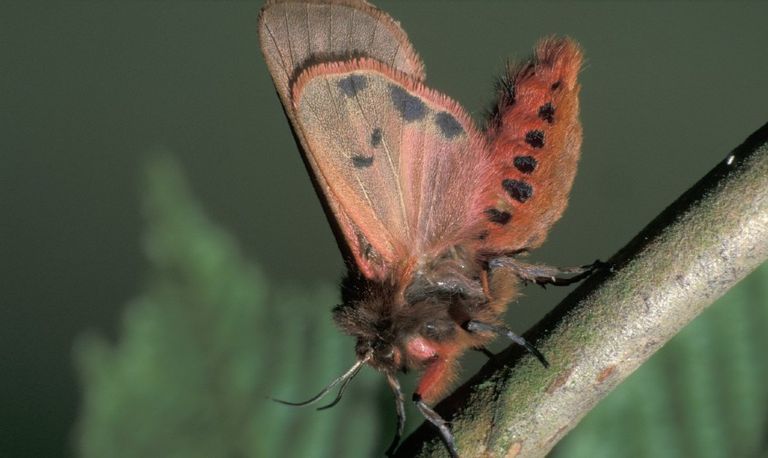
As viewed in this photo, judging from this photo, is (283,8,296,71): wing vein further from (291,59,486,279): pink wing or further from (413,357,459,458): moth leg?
(413,357,459,458): moth leg

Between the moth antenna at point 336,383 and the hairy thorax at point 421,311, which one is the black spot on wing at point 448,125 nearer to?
the hairy thorax at point 421,311

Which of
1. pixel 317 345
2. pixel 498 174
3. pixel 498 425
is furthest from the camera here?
pixel 498 174

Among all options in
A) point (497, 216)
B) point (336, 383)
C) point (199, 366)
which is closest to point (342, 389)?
point (336, 383)

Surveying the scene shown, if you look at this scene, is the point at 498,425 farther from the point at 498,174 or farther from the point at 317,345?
the point at 498,174

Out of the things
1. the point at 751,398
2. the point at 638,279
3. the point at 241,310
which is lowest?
the point at 751,398

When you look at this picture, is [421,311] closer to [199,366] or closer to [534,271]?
[534,271]

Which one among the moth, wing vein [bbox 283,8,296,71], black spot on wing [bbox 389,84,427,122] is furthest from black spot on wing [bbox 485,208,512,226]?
wing vein [bbox 283,8,296,71]

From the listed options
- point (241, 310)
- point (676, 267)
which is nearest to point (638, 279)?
point (676, 267)
